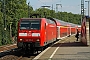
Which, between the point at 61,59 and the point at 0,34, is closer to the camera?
the point at 61,59

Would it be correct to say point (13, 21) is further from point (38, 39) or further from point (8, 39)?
point (38, 39)

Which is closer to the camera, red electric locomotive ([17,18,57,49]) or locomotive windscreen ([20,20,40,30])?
red electric locomotive ([17,18,57,49])

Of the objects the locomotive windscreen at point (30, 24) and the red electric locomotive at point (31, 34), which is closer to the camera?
the red electric locomotive at point (31, 34)

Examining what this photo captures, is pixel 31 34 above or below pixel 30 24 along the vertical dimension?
below

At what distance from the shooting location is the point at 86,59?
17.2 m

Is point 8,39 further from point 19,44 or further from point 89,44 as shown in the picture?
point 19,44

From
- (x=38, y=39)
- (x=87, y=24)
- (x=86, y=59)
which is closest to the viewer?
(x=86, y=59)

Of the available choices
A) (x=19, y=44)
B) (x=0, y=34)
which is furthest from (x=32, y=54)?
(x=0, y=34)

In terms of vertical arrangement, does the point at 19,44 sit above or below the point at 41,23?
below

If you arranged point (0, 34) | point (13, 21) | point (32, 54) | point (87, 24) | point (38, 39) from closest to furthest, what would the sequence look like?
1. point (38, 39)
2. point (32, 54)
3. point (87, 24)
4. point (0, 34)
5. point (13, 21)

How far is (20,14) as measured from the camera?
65.1 m

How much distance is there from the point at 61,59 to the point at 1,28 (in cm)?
3494

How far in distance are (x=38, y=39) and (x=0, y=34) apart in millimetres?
27390

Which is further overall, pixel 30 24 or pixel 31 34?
pixel 30 24
